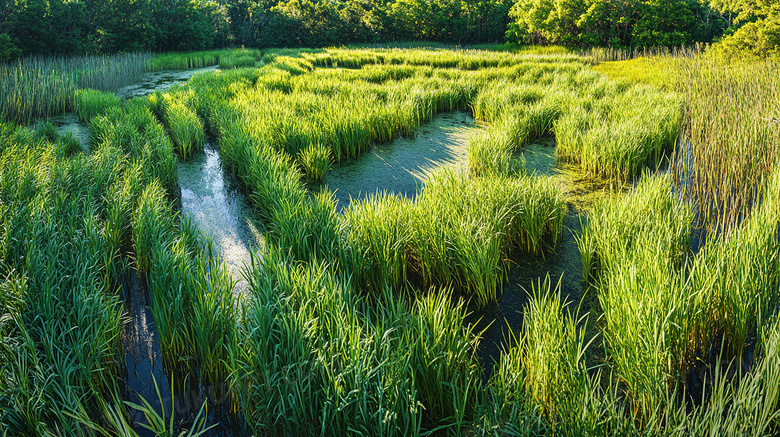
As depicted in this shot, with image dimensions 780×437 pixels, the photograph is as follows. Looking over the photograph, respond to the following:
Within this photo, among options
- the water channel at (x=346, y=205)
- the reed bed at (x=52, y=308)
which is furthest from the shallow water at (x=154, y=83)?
the reed bed at (x=52, y=308)

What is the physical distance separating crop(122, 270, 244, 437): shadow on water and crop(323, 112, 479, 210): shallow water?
5.69 ft

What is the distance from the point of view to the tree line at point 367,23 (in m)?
10.8

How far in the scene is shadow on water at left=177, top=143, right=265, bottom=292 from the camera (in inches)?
106

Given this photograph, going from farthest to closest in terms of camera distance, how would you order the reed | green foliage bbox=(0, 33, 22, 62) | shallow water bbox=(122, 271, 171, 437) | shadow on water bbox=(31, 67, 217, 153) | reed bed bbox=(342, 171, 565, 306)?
green foliage bbox=(0, 33, 22, 62), shadow on water bbox=(31, 67, 217, 153), the reed, reed bed bbox=(342, 171, 565, 306), shallow water bbox=(122, 271, 171, 437)

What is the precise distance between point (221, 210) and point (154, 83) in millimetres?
7983

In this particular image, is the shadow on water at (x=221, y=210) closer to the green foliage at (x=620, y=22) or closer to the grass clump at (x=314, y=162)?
the grass clump at (x=314, y=162)

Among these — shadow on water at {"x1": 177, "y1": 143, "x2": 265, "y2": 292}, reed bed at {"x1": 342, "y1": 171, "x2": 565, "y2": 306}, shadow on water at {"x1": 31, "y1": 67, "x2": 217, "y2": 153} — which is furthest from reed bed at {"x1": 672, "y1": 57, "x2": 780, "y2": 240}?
shadow on water at {"x1": 31, "y1": 67, "x2": 217, "y2": 153}

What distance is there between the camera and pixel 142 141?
4.22 metres

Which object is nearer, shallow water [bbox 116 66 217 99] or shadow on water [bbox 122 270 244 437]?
shadow on water [bbox 122 270 244 437]

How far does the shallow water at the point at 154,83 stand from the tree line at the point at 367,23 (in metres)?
2.99

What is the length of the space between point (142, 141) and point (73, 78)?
474cm

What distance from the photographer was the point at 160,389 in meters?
1.60

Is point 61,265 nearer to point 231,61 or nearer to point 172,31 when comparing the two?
point 231,61

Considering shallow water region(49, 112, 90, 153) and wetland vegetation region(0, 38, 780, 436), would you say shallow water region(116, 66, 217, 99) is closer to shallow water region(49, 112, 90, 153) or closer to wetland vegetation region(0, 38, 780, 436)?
shallow water region(49, 112, 90, 153)
